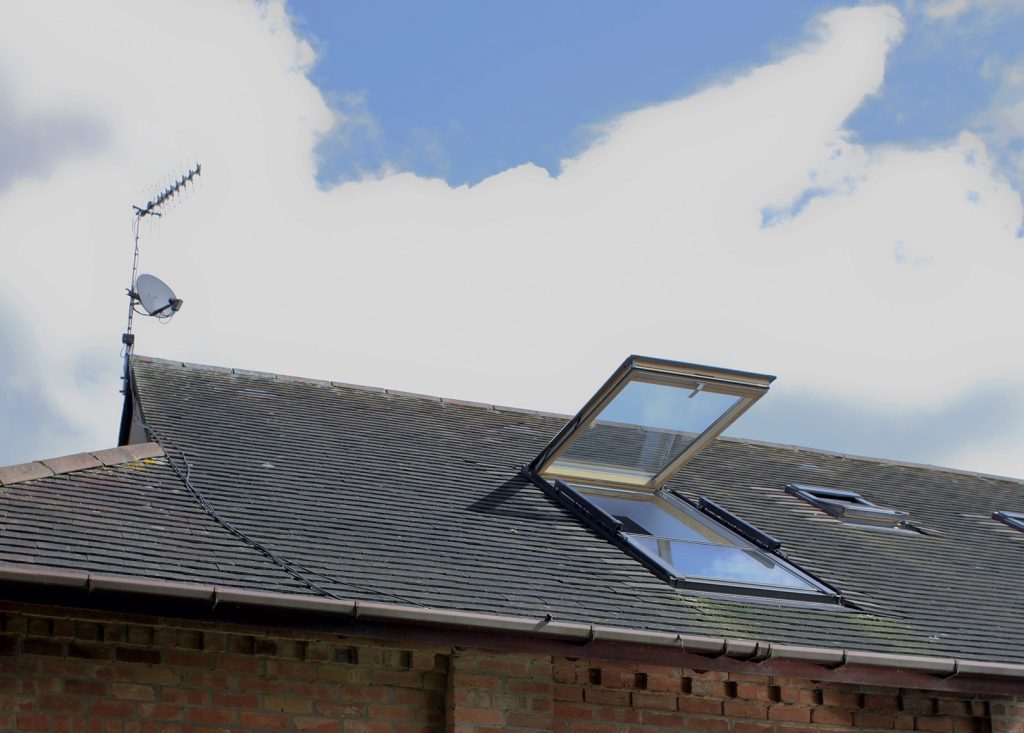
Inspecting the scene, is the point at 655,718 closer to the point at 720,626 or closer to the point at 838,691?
the point at 720,626

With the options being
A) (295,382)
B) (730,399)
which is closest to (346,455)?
(295,382)

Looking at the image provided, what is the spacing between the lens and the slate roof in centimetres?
694

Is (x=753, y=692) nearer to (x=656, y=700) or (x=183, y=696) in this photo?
(x=656, y=700)

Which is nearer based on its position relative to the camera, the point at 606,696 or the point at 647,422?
the point at 606,696

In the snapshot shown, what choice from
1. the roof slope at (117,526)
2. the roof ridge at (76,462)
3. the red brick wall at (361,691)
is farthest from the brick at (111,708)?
the roof ridge at (76,462)

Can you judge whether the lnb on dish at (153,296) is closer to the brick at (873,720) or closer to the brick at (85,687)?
the brick at (85,687)

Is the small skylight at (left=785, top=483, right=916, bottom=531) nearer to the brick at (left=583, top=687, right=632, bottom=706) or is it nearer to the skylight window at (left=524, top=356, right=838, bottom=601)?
the skylight window at (left=524, top=356, right=838, bottom=601)

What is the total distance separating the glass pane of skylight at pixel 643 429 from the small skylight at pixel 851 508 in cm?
181

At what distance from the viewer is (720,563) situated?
8.60 m

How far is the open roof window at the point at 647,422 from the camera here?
30.2 ft

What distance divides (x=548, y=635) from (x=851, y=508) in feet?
16.3

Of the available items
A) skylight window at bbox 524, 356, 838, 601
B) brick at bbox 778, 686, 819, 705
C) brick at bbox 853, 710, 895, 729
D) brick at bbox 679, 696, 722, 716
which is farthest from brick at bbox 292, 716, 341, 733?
brick at bbox 853, 710, 895, 729

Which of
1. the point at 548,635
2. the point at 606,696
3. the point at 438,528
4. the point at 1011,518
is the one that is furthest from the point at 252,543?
the point at 1011,518

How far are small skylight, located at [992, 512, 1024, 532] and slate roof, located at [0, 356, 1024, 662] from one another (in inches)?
5.2
